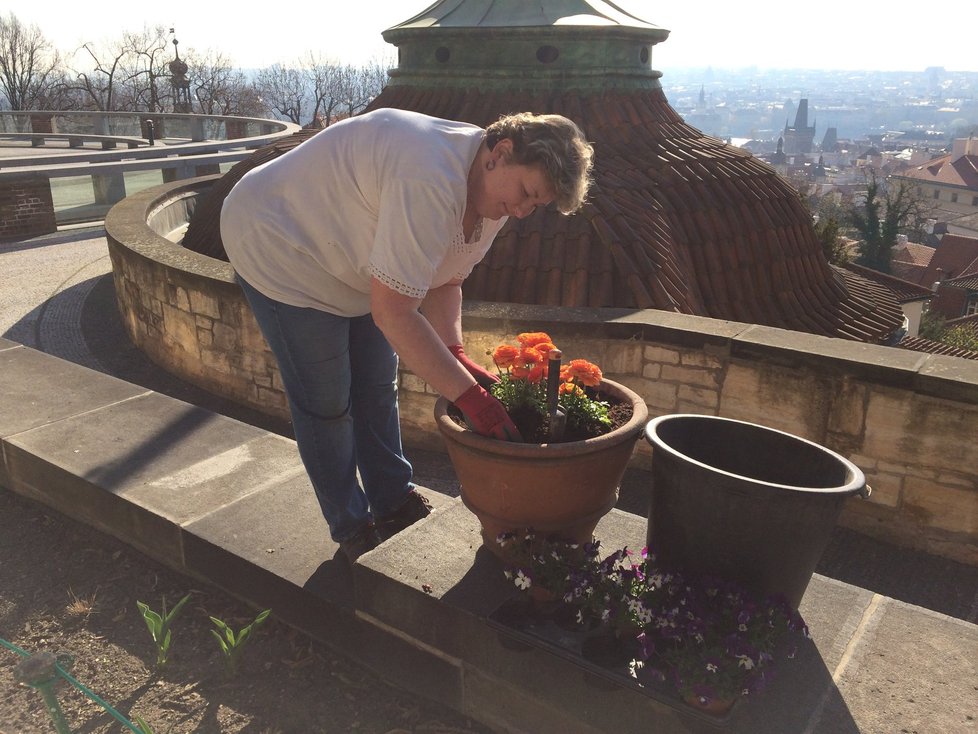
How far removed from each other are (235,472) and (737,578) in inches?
78.3

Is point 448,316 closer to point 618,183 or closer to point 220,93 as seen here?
point 618,183

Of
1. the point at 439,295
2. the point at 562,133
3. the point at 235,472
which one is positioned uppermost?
the point at 562,133

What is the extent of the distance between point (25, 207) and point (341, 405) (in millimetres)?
12970

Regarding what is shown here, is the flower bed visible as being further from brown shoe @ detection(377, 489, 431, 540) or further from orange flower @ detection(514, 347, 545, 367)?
brown shoe @ detection(377, 489, 431, 540)

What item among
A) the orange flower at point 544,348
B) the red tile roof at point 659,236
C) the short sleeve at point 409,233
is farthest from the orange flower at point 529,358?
the red tile roof at point 659,236

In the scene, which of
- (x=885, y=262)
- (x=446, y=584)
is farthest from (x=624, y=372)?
(x=885, y=262)

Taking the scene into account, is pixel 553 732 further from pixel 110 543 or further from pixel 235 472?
pixel 110 543

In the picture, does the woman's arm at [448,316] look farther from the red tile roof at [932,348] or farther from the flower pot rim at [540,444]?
the red tile roof at [932,348]

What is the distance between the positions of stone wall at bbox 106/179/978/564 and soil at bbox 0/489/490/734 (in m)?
2.58

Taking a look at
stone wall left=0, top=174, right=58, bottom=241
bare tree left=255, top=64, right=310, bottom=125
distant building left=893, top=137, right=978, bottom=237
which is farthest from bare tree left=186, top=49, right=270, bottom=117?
distant building left=893, top=137, right=978, bottom=237

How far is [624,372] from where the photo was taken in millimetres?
4887

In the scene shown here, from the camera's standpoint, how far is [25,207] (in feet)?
43.5

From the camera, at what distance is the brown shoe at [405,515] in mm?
2871

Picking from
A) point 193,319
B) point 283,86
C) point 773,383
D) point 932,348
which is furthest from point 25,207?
point 283,86
